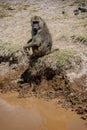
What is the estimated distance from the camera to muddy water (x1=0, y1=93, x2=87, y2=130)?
8.81m

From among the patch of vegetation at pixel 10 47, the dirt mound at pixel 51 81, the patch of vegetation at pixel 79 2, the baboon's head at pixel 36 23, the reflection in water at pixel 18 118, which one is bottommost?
the reflection in water at pixel 18 118

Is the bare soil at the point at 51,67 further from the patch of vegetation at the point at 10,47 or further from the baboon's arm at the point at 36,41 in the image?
the baboon's arm at the point at 36,41

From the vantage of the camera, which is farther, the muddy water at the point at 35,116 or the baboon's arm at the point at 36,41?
the baboon's arm at the point at 36,41

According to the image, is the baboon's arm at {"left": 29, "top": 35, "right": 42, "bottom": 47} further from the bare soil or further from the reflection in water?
the reflection in water

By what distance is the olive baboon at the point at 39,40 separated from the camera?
11742 millimetres

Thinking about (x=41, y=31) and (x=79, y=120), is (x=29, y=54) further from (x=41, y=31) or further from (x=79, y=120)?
(x=79, y=120)

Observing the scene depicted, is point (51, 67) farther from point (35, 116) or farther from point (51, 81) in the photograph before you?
point (35, 116)

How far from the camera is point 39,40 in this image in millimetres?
11789

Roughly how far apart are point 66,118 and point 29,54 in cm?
390

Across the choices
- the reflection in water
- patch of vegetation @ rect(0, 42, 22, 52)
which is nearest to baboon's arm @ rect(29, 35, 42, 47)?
patch of vegetation @ rect(0, 42, 22, 52)

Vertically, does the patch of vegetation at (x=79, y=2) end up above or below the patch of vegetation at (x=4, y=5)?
above

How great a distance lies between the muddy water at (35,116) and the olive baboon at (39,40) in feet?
6.01

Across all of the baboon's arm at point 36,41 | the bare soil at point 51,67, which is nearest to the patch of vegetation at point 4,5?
the bare soil at point 51,67

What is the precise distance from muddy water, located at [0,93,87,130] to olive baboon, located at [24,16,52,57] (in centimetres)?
183
